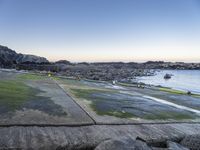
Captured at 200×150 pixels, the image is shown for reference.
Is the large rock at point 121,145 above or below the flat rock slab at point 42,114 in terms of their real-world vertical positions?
above

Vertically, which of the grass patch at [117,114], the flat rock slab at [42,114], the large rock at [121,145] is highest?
the large rock at [121,145]

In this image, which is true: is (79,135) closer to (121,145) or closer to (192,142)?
(121,145)

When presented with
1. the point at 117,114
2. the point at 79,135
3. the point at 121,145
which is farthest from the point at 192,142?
the point at 117,114

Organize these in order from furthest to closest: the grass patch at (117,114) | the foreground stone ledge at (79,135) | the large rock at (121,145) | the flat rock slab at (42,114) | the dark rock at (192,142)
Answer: the grass patch at (117,114), the flat rock slab at (42,114), the dark rock at (192,142), the foreground stone ledge at (79,135), the large rock at (121,145)

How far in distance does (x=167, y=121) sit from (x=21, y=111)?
25.1 ft

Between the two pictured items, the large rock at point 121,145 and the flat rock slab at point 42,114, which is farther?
the flat rock slab at point 42,114

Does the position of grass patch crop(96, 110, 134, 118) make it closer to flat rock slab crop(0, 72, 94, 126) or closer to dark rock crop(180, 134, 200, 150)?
flat rock slab crop(0, 72, 94, 126)

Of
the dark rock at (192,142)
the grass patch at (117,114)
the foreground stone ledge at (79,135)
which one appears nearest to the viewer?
the foreground stone ledge at (79,135)

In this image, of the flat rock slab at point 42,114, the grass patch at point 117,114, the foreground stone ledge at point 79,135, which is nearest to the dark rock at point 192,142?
the foreground stone ledge at point 79,135

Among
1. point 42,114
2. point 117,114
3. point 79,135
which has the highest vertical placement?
point 42,114

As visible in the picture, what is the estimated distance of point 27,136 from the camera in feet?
26.7

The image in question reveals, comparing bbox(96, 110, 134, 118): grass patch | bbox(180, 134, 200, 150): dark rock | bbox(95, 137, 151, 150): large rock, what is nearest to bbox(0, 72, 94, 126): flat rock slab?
bbox(96, 110, 134, 118): grass patch

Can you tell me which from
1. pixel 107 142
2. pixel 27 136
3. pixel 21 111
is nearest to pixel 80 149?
pixel 107 142

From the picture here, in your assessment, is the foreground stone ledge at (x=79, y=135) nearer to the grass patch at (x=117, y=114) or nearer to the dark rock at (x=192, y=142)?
the dark rock at (x=192, y=142)
